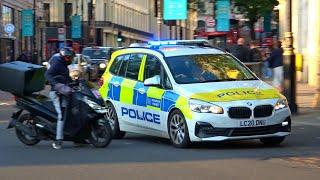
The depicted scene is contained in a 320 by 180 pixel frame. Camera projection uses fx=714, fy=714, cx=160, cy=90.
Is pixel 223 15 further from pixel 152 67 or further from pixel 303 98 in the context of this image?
pixel 152 67

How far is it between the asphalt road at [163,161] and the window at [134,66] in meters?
1.28

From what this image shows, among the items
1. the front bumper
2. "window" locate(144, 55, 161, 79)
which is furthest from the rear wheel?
the front bumper

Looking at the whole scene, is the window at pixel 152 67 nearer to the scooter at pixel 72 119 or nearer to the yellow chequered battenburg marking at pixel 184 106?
the yellow chequered battenburg marking at pixel 184 106

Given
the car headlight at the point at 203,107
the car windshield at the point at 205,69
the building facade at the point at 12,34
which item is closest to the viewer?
the car headlight at the point at 203,107

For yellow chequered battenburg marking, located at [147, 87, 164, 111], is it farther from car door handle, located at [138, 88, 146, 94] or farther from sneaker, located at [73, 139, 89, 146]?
sneaker, located at [73, 139, 89, 146]

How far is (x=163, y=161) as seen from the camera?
34.9 feet

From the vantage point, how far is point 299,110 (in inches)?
725

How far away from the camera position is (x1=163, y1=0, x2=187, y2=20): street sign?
26.6 metres

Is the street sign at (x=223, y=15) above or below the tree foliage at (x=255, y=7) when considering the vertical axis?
below

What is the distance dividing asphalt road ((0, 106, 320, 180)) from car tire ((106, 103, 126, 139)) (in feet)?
1.31

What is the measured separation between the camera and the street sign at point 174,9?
87.3ft

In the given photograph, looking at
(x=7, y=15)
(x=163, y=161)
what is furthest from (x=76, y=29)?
(x=163, y=161)

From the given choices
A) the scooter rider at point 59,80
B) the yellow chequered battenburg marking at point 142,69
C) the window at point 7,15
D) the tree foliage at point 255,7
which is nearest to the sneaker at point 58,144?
the scooter rider at point 59,80

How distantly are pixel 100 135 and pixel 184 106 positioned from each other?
162cm
